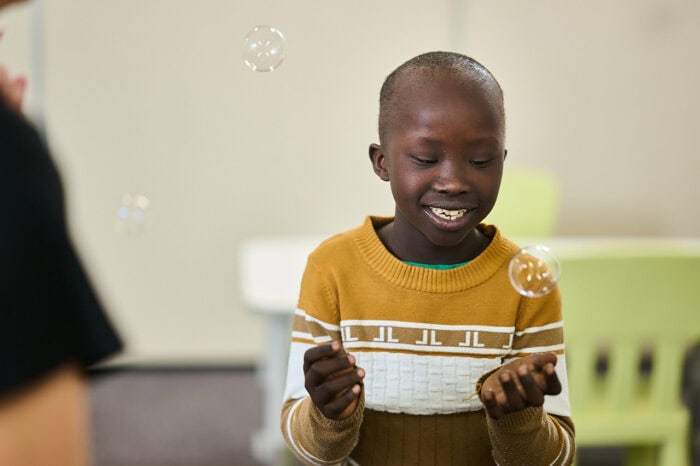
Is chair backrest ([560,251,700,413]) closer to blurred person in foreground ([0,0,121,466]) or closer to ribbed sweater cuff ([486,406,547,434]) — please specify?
ribbed sweater cuff ([486,406,547,434])

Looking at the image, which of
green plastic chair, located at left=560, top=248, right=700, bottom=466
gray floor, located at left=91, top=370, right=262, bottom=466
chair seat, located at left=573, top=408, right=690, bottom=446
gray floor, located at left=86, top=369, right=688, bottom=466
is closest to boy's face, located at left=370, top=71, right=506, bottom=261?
green plastic chair, located at left=560, top=248, right=700, bottom=466

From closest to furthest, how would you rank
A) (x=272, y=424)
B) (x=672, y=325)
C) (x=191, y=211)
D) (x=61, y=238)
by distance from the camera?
(x=61, y=238), (x=672, y=325), (x=272, y=424), (x=191, y=211)

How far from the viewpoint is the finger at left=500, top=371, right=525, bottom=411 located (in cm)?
61

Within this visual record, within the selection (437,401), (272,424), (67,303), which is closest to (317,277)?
(437,401)

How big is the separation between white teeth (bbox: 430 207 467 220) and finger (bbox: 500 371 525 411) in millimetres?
134

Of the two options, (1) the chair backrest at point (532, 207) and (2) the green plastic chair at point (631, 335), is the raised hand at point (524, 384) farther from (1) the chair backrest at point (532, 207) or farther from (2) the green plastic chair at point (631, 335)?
(1) the chair backrest at point (532, 207)

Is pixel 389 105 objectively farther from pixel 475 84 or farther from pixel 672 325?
pixel 672 325

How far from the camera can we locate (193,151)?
305 centimetres

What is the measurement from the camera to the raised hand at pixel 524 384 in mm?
601

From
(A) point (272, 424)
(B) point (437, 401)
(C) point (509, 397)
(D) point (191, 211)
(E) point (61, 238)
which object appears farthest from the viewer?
(D) point (191, 211)

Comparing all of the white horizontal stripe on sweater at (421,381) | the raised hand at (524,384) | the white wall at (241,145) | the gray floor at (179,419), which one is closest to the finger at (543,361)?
the raised hand at (524,384)

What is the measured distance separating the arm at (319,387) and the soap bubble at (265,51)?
212mm

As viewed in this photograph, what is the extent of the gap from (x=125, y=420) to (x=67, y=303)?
2445 millimetres

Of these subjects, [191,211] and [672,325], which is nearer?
[672,325]
